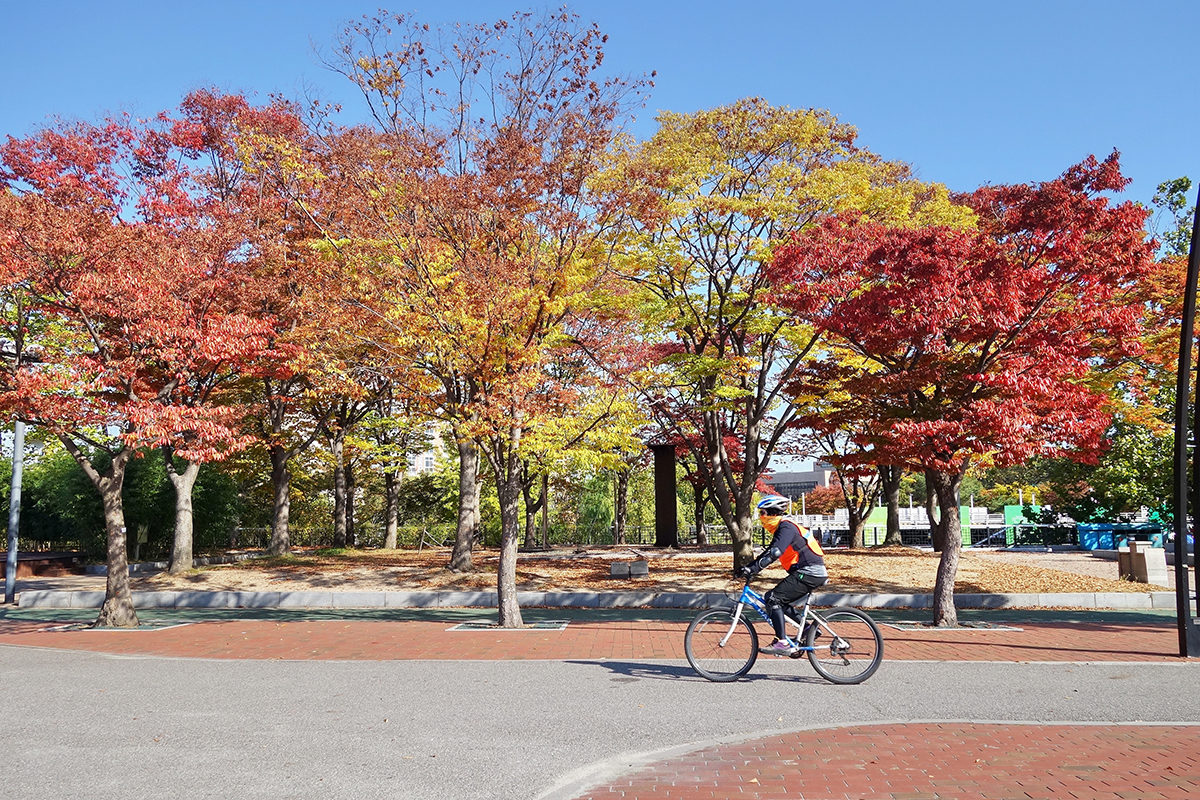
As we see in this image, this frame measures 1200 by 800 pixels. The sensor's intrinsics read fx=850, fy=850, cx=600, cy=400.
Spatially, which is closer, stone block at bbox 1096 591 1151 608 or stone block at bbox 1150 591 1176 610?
stone block at bbox 1150 591 1176 610

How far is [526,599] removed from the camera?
17.2m

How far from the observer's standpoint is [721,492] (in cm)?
2000

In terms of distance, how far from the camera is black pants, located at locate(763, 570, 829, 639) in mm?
8461

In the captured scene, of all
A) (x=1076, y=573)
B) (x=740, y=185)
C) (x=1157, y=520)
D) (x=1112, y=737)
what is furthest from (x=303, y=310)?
(x=1157, y=520)

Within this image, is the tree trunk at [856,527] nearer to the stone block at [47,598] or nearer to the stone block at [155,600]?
the stone block at [155,600]

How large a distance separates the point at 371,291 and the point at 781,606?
28.0 feet

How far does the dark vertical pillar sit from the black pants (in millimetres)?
19216

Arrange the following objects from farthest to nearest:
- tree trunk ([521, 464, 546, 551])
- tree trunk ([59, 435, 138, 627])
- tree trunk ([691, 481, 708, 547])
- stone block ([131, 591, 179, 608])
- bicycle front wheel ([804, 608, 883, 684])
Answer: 1. tree trunk ([691, 481, 708, 547])
2. stone block ([131, 591, 179, 608])
3. tree trunk ([521, 464, 546, 551])
4. tree trunk ([59, 435, 138, 627])
5. bicycle front wheel ([804, 608, 883, 684])

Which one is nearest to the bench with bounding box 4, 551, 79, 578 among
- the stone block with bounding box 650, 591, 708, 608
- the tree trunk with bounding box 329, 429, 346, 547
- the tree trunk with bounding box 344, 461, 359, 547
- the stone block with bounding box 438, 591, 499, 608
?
the tree trunk with bounding box 329, 429, 346, 547

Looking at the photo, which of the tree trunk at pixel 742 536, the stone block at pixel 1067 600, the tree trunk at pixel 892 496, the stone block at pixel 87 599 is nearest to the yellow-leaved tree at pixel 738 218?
the tree trunk at pixel 742 536

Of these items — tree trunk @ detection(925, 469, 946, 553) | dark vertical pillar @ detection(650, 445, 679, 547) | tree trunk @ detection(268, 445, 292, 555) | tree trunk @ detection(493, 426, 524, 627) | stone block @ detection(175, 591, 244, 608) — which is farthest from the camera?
dark vertical pillar @ detection(650, 445, 679, 547)

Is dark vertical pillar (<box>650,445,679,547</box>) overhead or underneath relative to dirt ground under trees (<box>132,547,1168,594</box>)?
overhead

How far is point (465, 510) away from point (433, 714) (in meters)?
14.5

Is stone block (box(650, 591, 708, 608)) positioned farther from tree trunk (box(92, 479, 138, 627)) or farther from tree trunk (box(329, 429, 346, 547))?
tree trunk (box(329, 429, 346, 547))
